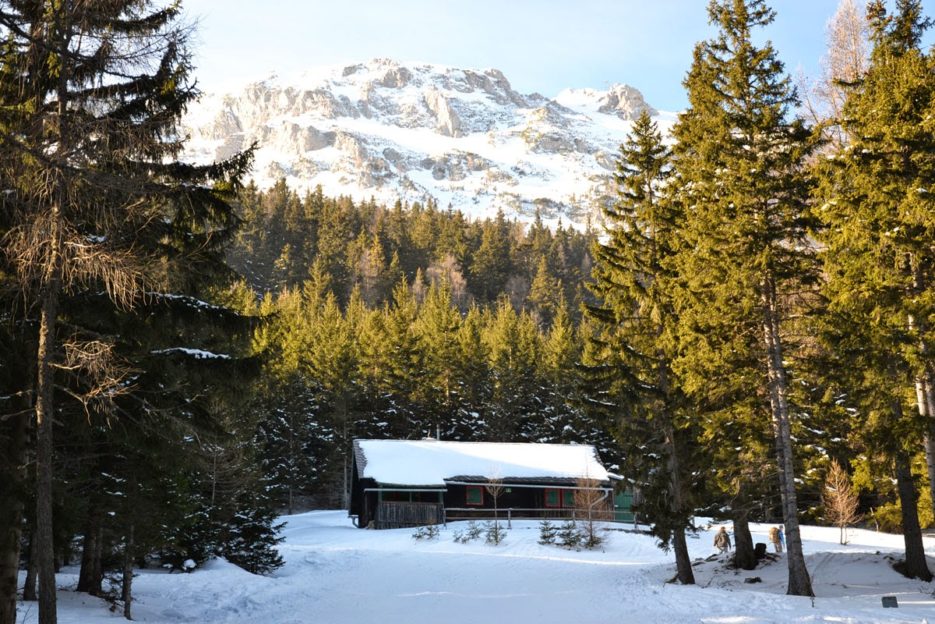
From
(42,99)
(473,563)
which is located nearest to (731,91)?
(42,99)

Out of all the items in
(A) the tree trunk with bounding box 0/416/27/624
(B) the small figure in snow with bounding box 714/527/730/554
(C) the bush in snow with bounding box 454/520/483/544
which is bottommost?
(C) the bush in snow with bounding box 454/520/483/544

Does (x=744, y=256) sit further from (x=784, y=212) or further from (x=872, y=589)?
(x=872, y=589)

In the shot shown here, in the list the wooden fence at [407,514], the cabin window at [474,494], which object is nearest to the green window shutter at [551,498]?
the cabin window at [474,494]

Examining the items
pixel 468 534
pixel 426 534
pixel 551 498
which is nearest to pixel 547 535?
pixel 468 534

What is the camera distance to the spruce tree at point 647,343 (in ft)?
63.6

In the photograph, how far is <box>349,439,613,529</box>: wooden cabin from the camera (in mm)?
40062

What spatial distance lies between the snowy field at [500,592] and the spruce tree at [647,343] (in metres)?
2.52

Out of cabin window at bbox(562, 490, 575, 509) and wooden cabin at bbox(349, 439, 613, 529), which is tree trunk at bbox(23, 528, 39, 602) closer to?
wooden cabin at bbox(349, 439, 613, 529)

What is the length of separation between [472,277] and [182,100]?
85051 millimetres

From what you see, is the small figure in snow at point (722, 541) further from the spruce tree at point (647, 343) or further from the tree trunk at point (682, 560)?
the spruce tree at point (647, 343)

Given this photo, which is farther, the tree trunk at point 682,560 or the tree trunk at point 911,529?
the tree trunk at point 682,560

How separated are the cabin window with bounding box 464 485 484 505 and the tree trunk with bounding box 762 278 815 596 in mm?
27281

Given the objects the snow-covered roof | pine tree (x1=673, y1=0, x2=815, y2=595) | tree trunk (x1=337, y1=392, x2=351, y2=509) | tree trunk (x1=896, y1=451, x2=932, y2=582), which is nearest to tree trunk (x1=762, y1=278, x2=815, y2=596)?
pine tree (x1=673, y1=0, x2=815, y2=595)

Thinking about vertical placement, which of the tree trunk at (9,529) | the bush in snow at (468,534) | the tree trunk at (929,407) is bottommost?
the bush in snow at (468,534)
